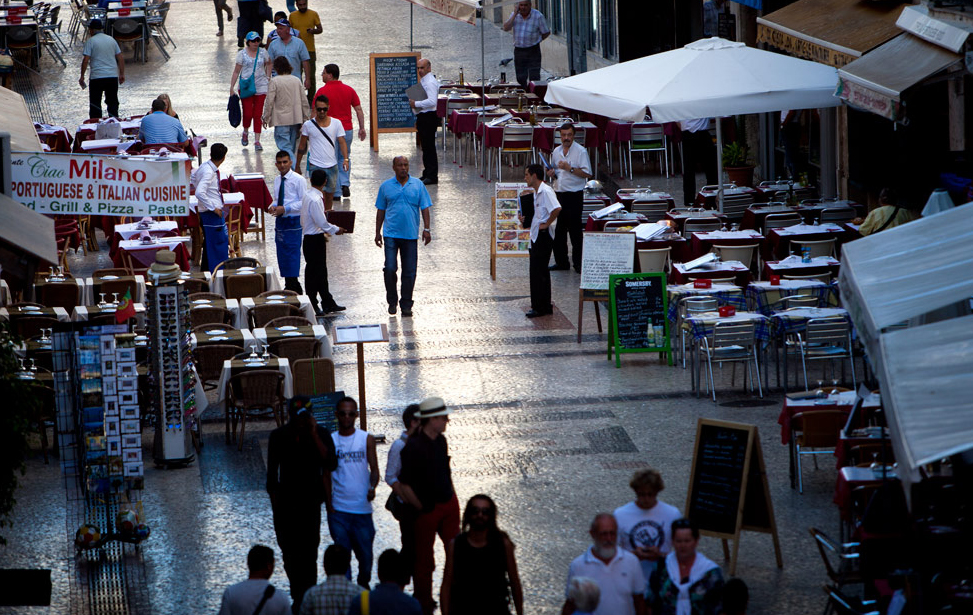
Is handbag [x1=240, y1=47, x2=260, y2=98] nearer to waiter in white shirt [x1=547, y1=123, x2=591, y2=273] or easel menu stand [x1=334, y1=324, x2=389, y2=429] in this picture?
waiter in white shirt [x1=547, y1=123, x2=591, y2=273]

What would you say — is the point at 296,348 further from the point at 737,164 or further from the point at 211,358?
→ the point at 737,164

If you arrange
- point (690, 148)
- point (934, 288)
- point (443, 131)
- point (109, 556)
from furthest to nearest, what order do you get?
point (443, 131)
point (690, 148)
point (109, 556)
point (934, 288)

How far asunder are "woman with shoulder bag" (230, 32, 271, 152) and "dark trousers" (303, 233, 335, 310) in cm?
910

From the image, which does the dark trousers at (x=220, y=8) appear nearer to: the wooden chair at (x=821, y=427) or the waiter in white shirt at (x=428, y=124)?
the waiter in white shirt at (x=428, y=124)

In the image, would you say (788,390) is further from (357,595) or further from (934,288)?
(357,595)

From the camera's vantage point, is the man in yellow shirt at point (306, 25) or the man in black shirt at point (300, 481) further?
the man in yellow shirt at point (306, 25)

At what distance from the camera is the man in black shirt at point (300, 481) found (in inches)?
337

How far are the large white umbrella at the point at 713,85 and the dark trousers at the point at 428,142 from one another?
622cm

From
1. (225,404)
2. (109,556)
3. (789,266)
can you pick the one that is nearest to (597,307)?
(789,266)

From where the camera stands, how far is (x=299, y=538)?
859 centimetres

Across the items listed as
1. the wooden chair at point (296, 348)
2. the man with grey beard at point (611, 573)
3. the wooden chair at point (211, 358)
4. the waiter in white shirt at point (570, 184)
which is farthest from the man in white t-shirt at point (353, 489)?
the waiter in white shirt at point (570, 184)

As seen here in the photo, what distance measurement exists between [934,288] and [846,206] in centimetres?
871

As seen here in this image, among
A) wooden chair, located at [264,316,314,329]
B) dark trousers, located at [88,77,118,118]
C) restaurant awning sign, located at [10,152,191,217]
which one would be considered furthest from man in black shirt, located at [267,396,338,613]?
dark trousers, located at [88,77,118,118]

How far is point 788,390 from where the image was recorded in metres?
13.0
